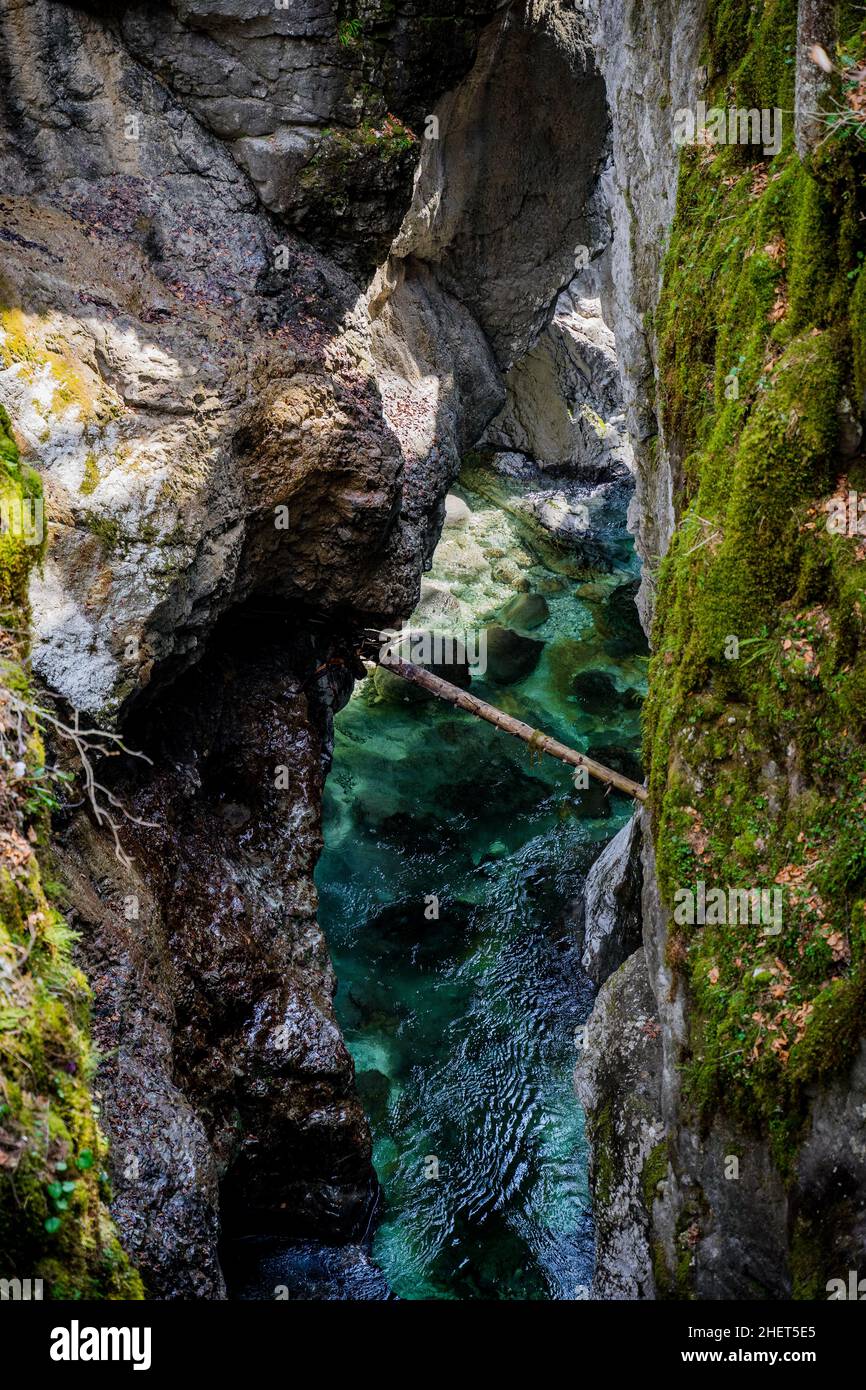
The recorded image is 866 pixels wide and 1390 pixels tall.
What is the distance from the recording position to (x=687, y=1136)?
6559 mm

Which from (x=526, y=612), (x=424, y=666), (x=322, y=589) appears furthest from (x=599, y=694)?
(x=322, y=589)

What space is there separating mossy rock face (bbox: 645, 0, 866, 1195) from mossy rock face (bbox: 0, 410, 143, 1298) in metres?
3.65

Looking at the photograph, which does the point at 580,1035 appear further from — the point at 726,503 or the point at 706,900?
the point at 726,503

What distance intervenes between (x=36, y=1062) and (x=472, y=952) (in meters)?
8.89

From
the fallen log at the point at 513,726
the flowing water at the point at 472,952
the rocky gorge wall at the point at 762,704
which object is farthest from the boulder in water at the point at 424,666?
the rocky gorge wall at the point at 762,704

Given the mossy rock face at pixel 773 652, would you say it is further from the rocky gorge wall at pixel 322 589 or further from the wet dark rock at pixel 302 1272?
the wet dark rock at pixel 302 1272

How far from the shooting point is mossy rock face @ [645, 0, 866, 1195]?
5543 millimetres

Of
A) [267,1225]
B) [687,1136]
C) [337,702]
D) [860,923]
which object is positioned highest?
[337,702]

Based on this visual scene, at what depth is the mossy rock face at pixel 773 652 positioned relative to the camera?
5543 mm

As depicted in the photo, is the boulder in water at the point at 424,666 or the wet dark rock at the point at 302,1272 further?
the boulder in water at the point at 424,666

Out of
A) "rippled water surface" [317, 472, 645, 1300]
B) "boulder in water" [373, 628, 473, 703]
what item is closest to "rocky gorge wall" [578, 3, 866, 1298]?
"rippled water surface" [317, 472, 645, 1300]

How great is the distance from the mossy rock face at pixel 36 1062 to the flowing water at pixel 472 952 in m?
5.80
